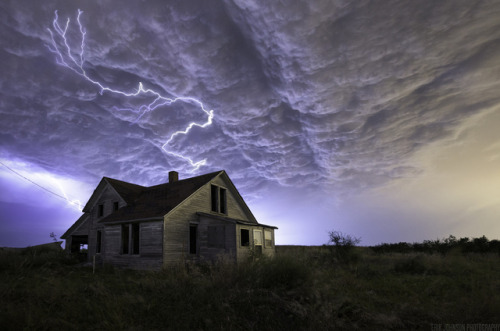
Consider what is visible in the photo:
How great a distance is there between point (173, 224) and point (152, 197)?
484 cm

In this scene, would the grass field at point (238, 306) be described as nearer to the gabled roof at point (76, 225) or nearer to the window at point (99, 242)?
the window at point (99, 242)

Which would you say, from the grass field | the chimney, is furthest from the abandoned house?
the grass field

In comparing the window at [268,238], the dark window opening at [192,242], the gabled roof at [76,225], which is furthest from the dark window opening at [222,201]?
the gabled roof at [76,225]

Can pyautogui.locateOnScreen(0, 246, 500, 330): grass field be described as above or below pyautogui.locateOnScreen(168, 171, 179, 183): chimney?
below

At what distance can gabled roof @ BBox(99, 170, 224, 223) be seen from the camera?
1847cm

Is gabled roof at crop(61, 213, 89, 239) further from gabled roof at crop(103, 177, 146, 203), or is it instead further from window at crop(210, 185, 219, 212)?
window at crop(210, 185, 219, 212)

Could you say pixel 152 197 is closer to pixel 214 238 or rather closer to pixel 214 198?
pixel 214 198

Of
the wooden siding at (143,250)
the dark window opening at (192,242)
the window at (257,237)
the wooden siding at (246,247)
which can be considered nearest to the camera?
the wooden siding at (143,250)

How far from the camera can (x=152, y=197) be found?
2166cm

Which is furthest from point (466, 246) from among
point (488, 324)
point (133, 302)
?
point (133, 302)

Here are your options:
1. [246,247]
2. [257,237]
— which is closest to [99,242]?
[246,247]

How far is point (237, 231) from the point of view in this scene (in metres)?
18.0

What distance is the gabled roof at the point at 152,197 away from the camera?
18.5 metres

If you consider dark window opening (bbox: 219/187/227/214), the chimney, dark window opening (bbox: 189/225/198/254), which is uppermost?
the chimney
